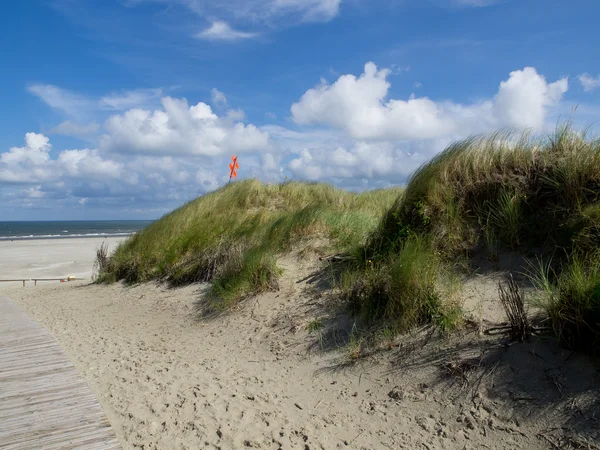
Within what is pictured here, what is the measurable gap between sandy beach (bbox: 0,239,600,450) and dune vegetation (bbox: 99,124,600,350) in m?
0.45

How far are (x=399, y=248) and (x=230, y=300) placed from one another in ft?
9.66

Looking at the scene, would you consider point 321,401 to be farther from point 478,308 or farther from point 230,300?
point 230,300

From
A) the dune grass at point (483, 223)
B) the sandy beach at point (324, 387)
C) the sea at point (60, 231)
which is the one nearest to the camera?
the sandy beach at point (324, 387)

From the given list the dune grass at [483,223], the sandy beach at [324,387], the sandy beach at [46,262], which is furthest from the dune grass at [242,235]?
the sandy beach at [46,262]

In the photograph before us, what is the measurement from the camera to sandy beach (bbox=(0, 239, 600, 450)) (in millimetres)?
3889

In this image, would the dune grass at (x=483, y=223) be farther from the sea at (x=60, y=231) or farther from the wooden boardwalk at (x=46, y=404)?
the sea at (x=60, y=231)

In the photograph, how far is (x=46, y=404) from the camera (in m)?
4.90

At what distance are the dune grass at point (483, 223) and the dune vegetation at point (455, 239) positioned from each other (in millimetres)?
14

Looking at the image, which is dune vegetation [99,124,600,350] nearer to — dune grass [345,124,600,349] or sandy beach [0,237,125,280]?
dune grass [345,124,600,349]

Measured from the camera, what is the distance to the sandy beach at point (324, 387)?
3.89m

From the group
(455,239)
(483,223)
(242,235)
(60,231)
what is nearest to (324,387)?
(455,239)

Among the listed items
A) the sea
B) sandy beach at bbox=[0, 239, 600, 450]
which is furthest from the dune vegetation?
the sea

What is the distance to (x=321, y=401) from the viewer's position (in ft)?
15.8

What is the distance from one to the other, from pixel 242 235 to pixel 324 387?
20.8 ft
